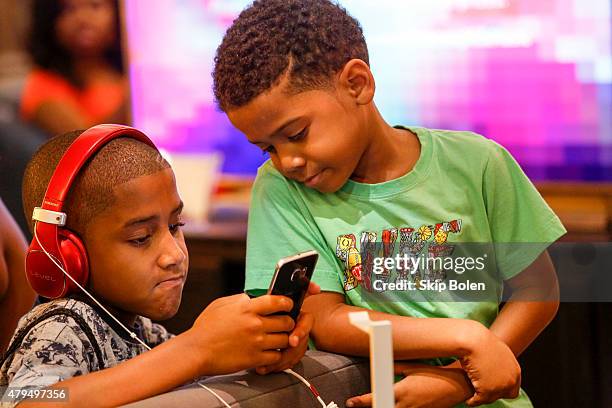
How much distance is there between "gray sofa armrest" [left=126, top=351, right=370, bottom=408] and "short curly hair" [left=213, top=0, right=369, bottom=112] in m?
0.39

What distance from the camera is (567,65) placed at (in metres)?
2.68

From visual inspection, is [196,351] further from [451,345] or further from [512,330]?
[512,330]

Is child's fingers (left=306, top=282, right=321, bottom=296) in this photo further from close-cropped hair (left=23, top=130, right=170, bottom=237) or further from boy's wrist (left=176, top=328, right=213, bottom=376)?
close-cropped hair (left=23, top=130, right=170, bottom=237)

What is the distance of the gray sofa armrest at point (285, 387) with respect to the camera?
3.64ft

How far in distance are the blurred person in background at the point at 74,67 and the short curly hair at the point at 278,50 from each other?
2.07 metres

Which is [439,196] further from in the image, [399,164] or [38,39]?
[38,39]

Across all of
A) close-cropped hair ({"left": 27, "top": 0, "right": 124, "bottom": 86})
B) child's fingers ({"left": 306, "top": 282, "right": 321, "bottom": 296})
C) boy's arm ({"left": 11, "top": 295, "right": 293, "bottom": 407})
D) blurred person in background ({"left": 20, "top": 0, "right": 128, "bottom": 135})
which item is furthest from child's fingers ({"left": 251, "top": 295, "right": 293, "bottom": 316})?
close-cropped hair ({"left": 27, "top": 0, "right": 124, "bottom": 86})

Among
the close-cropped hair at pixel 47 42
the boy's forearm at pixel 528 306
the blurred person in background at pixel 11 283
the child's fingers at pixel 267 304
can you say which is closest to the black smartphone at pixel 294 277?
the child's fingers at pixel 267 304

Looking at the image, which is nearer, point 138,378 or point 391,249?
point 138,378

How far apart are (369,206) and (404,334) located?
0.22 m

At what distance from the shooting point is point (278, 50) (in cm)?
131

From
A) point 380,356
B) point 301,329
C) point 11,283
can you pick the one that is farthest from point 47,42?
point 380,356

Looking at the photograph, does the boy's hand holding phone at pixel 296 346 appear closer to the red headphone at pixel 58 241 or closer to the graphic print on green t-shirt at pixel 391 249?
the graphic print on green t-shirt at pixel 391 249

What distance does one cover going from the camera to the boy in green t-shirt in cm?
130
